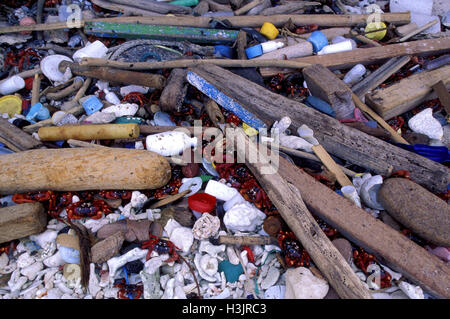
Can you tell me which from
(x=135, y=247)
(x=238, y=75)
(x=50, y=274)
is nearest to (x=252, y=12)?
(x=238, y=75)

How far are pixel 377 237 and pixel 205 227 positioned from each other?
1514mm

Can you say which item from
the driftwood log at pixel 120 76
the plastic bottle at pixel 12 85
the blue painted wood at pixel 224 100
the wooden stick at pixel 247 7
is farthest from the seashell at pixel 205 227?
the wooden stick at pixel 247 7

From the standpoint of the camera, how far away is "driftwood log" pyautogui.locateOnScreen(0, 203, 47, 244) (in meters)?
2.87

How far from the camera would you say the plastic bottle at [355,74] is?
4.22 m

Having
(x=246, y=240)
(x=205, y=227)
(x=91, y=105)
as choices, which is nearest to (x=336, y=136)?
(x=246, y=240)

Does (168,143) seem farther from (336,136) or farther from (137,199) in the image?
(336,136)

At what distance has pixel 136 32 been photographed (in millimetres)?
4680

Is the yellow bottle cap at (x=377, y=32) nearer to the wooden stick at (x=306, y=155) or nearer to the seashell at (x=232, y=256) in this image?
the wooden stick at (x=306, y=155)

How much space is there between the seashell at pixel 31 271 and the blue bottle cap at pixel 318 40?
14.3ft

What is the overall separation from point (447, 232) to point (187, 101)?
3.11 meters

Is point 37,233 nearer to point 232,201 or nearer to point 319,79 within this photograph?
point 232,201

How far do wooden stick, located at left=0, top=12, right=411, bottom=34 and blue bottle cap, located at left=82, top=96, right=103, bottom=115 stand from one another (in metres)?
1.60

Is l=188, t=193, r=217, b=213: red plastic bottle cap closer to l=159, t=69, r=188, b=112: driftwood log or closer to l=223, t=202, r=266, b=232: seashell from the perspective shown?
l=223, t=202, r=266, b=232: seashell

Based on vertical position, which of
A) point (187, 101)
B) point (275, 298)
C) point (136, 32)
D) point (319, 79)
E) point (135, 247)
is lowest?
point (275, 298)
